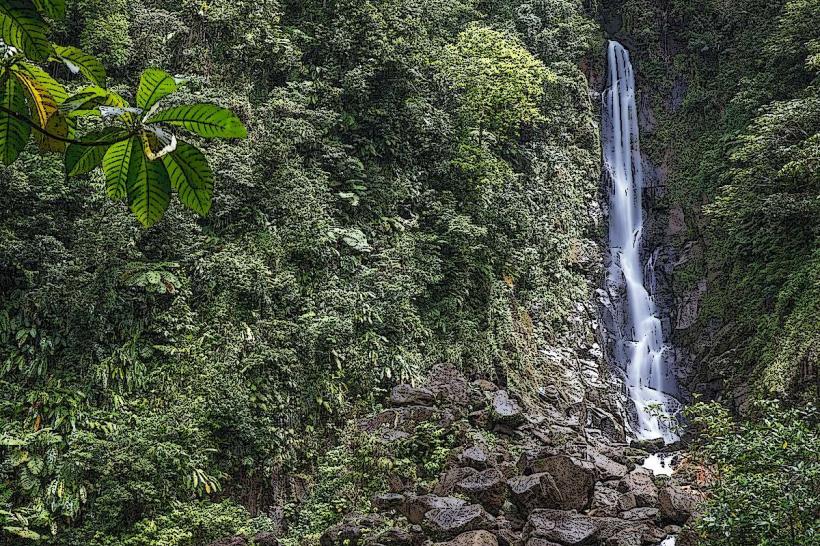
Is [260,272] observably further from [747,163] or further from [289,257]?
[747,163]

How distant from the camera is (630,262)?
1880 centimetres

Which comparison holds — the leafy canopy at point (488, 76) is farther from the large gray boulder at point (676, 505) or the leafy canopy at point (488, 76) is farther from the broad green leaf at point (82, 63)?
the broad green leaf at point (82, 63)

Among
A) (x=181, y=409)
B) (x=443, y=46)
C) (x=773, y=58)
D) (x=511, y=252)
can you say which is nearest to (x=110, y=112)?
(x=181, y=409)

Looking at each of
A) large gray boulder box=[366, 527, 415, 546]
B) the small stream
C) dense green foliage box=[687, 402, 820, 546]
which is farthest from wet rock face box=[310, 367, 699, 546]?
the small stream

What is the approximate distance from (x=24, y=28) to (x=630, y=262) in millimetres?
19043

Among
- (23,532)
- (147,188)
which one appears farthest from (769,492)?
(23,532)

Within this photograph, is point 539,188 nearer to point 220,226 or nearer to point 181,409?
point 220,226

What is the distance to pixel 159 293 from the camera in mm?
8125

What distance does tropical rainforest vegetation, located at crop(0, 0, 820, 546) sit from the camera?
20.0ft

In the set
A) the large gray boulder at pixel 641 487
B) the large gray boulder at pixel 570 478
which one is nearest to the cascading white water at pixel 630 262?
the large gray boulder at pixel 641 487

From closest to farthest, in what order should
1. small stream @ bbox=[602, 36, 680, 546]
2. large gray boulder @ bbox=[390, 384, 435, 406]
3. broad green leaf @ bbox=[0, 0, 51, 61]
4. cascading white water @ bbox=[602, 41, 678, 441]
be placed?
broad green leaf @ bbox=[0, 0, 51, 61] → large gray boulder @ bbox=[390, 384, 435, 406] → small stream @ bbox=[602, 36, 680, 546] → cascading white water @ bbox=[602, 41, 678, 441]

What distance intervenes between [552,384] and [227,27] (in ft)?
32.7

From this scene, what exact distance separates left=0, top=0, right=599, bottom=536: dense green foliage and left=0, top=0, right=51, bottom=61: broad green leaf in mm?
2534

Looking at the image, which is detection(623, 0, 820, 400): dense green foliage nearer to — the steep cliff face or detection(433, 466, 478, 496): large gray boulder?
the steep cliff face
